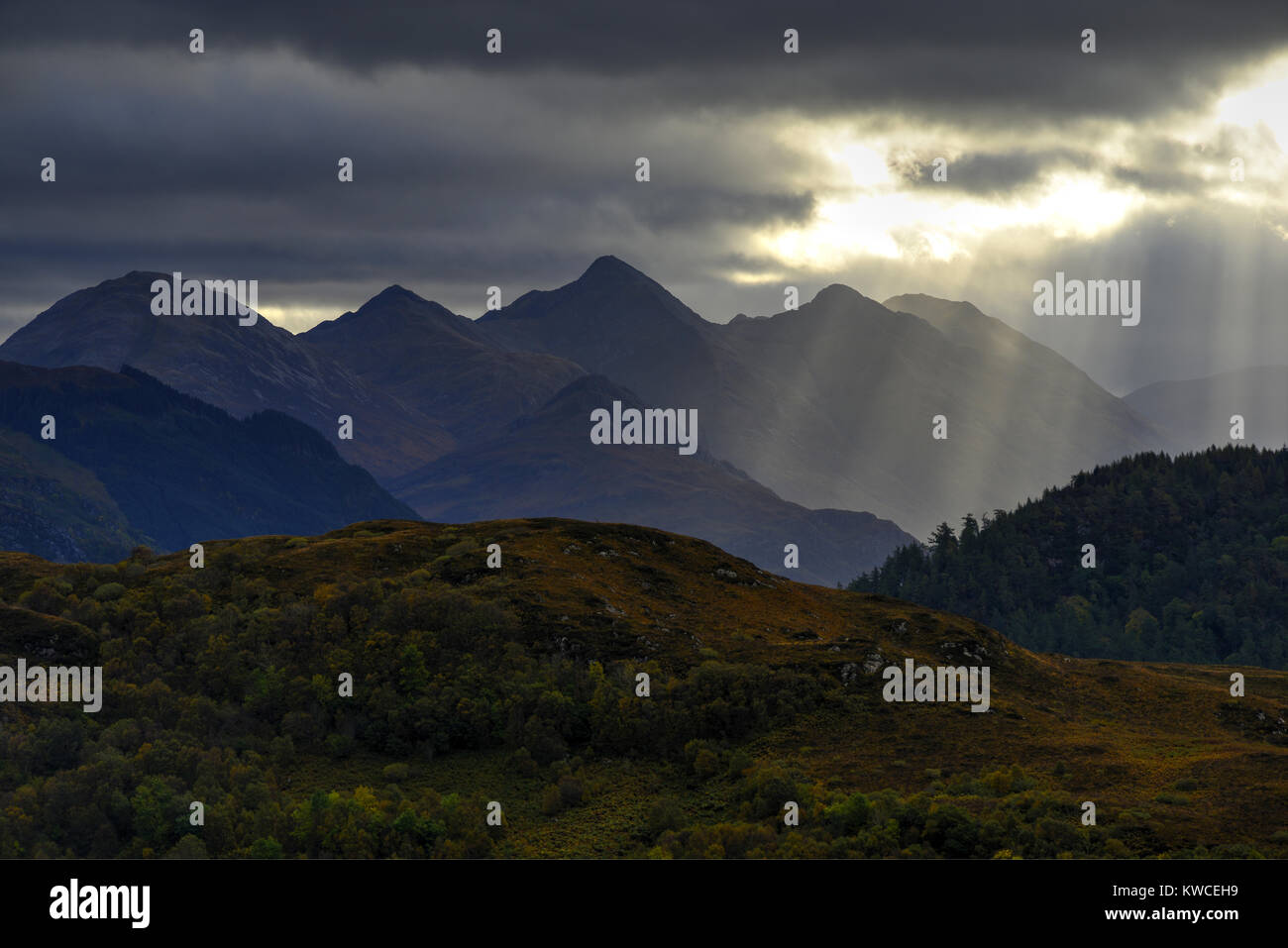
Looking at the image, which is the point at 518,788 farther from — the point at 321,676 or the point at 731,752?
the point at 321,676

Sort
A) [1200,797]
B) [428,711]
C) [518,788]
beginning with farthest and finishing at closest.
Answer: [428,711] → [518,788] → [1200,797]

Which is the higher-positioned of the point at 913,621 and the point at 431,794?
the point at 913,621

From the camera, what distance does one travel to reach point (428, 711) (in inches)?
3654

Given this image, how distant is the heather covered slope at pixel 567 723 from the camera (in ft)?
231

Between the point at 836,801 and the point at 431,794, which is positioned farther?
the point at 431,794

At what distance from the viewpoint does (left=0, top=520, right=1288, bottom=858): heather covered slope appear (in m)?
70.3

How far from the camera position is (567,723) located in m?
90.6

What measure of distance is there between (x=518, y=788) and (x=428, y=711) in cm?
1222

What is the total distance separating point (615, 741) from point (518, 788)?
26.8ft

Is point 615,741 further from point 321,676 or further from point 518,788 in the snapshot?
point 321,676

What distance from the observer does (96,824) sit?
248ft
